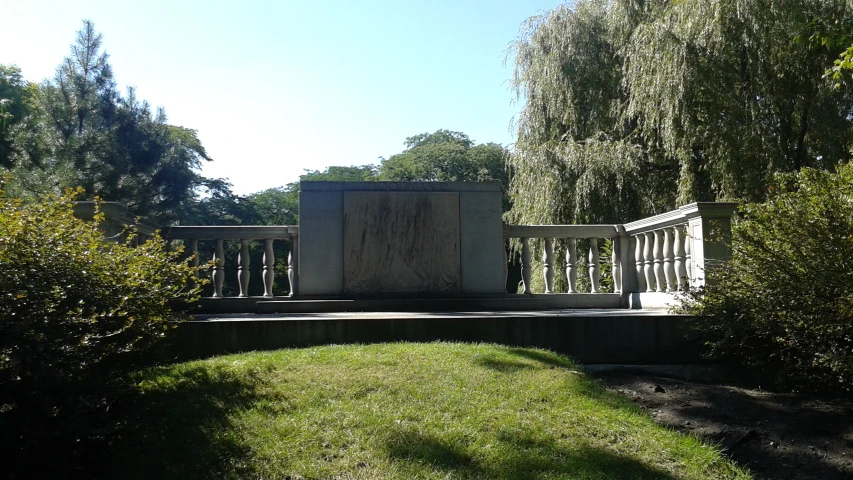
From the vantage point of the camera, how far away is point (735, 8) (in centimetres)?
1320

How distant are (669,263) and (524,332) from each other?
2.81 metres

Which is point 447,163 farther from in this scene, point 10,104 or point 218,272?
point 218,272

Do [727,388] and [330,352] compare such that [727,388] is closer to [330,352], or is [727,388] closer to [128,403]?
[330,352]

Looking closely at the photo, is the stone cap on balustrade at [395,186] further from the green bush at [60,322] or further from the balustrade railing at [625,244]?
the green bush at [60,322]

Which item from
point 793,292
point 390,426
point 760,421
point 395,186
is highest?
point 395,186

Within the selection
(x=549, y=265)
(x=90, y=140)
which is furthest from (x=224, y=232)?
(x=90, y=140)

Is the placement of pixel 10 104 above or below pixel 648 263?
above

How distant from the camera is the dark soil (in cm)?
492

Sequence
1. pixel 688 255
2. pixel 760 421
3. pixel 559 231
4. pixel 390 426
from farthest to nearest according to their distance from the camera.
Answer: pixel 559 231 → pixel 688 255 → pixel 760 421 → pixel 390 426

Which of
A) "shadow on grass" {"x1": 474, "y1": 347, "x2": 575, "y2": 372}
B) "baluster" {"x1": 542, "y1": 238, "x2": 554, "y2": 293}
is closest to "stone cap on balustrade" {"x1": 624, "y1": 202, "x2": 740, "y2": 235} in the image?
"baluster" {"x1": 542, "y1": 238, "x2": 554, "y2": 293}

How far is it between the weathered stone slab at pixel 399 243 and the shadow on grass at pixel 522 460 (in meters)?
4.94

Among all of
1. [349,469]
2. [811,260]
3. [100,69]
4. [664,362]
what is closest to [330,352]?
[349,469]

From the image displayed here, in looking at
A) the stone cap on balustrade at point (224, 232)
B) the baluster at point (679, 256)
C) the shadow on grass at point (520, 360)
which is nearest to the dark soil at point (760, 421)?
the shadow on grass at point (520, 360)

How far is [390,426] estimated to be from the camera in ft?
16.2
